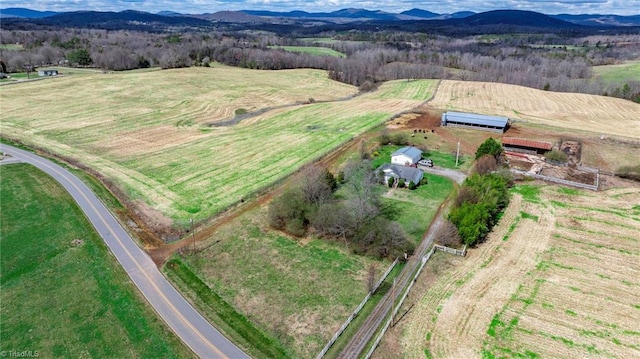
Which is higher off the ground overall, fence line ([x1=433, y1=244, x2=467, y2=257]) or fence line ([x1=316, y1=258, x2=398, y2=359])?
fence line ([x1=433, y1=244, x2=467, y2=257])

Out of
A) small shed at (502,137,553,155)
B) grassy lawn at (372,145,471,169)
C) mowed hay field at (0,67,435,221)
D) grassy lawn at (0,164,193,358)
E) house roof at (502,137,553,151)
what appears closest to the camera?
grassy lawn at (0,164,193,358)

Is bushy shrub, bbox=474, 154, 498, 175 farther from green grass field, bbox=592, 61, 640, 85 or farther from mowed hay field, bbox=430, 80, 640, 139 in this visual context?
green grass field, bbox=592, 61, 640, 85

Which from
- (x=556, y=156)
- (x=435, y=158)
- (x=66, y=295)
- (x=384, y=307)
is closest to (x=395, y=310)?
(x=384, y=307)

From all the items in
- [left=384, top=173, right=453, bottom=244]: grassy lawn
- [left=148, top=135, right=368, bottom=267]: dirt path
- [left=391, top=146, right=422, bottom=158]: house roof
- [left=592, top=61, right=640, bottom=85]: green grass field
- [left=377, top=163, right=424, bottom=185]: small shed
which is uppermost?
[left=592, top=61, right=640, bottom=85]: green grass field

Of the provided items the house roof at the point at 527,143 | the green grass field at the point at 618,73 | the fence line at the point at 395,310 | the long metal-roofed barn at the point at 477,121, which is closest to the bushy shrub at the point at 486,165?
the house roof at the point at 527,143

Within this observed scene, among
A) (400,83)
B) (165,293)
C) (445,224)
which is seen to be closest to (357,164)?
(445,224)

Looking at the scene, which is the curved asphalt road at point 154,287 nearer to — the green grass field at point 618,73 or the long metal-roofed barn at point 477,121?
the long metal-roofed barn at point 477,121

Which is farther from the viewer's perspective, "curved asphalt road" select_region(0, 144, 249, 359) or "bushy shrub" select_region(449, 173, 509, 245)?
"bushy shrub" select_region(449, 173, 509, 245)

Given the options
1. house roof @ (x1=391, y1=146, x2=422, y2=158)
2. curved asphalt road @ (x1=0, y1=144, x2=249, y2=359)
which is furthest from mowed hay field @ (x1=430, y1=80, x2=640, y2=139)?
curved asphalt road @ (x1=0, y1=144, x2=249, y2=359)
